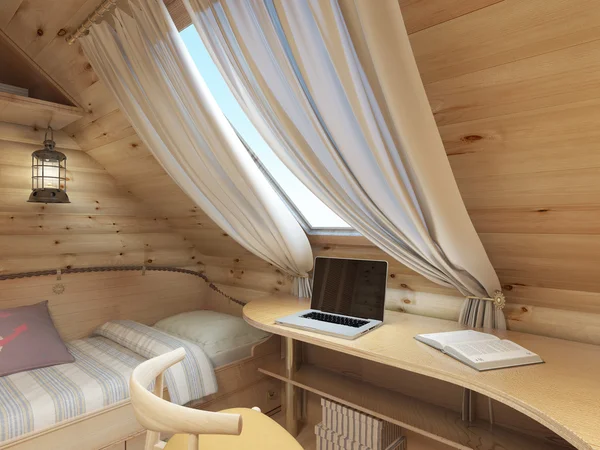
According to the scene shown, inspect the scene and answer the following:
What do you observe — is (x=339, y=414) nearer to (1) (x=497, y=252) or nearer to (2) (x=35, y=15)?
(1) (x=497, y=252)

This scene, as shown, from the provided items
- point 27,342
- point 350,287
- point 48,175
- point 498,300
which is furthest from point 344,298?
point 48,175

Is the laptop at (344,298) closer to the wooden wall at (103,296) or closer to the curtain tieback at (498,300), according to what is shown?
the curtain tieback at (498,300)

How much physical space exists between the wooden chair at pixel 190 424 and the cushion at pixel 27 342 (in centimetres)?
120

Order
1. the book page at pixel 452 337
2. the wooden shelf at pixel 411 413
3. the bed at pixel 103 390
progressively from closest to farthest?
1. the book page at pixel 452 337
2. the wooden shelf at pixel 411 413
3. the bed at pixel 103 390

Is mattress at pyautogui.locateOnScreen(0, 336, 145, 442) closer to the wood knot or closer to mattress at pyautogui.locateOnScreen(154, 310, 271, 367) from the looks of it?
mattress at pyautogui.locateOnScreen(154, 310, 271, 367)

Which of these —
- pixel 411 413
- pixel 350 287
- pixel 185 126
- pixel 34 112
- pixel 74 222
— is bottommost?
pixel 411 413

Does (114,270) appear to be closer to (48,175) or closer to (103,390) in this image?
(48,175)

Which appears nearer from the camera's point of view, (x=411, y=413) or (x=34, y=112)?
(x=411, y=413)

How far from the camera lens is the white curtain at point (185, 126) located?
1.60m

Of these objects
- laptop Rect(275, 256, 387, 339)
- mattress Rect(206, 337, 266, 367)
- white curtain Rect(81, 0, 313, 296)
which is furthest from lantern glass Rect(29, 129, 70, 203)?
laptop Rect(275, 256, 387, 339)

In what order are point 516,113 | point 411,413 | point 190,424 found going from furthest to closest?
point 411,413 → point 516,113 → point 190,424

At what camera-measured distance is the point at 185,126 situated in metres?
1.80

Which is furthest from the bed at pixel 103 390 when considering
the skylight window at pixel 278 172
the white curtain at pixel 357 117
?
the white curtain at pixel 357 117

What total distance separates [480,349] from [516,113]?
800mm
